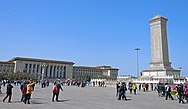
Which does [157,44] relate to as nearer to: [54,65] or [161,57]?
[161,57]

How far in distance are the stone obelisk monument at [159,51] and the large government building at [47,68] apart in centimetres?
6703

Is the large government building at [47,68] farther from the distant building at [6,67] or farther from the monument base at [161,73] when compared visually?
the monument base at [161,73]

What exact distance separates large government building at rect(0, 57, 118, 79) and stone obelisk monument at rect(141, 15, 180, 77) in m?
67.0

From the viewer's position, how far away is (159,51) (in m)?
49.3

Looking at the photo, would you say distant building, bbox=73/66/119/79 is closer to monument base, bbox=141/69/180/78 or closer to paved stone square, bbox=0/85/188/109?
monument base, bbox=141/69/180/78

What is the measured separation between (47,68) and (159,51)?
264 feet

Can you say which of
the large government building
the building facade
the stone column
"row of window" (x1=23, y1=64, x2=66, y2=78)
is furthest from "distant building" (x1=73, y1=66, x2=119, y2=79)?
the stone column

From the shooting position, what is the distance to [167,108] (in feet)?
38.3

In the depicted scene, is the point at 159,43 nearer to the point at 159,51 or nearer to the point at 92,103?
the point at 159,51

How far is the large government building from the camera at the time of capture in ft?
358

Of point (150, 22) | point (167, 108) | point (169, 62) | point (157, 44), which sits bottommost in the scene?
point (167, 108)

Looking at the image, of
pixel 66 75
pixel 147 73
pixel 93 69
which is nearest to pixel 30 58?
pixel 66 75

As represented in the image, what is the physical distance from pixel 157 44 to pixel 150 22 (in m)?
Result: 6.85

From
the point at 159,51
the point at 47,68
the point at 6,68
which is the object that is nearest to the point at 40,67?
the point at 47,68
